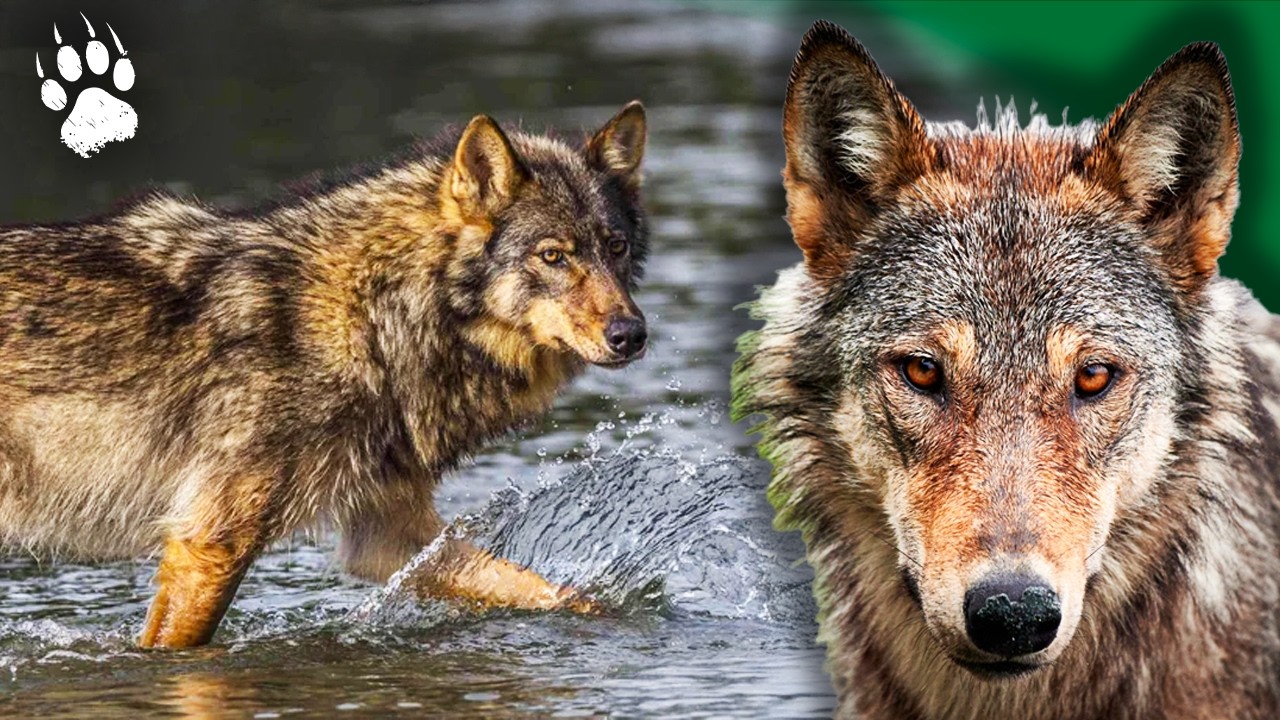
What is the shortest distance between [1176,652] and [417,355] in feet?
12.3

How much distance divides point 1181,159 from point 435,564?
13.0 feet

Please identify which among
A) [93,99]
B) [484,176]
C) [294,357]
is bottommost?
[294,357]

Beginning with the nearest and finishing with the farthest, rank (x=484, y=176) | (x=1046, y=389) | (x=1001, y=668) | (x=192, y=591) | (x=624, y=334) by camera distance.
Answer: (x=1001, y=668) < (x=1046, y=389) < (x=192, y=591) < (x=624, y=334) < (x=484, y=176)

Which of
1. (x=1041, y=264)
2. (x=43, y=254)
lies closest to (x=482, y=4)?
(x=43, y=254)

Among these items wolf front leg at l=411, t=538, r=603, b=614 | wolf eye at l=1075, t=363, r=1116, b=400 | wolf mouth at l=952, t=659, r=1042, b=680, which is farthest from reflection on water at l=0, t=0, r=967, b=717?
wolf mouth at l=952, t=659, r=1042, b=680

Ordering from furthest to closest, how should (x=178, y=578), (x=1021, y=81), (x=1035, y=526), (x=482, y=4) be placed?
1. (x=482, y=4)
2. (x=178, y=578)
3. (x=1035, y=526)
4. (x=1021, y=81)

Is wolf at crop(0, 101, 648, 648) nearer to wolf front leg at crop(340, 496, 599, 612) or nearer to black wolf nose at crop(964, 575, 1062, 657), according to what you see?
wolf front leg at crop(340, 496, 599, 612)

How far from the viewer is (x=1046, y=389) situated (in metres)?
2.99

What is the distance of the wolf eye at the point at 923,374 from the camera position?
10.2ft

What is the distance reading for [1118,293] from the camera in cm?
304

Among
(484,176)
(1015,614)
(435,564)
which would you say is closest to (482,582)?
(435,564)

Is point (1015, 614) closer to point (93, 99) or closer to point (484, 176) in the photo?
point (484, 176)

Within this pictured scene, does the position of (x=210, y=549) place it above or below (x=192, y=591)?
above

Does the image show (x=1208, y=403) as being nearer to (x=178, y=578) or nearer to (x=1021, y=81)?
(x=1021, y=81)
